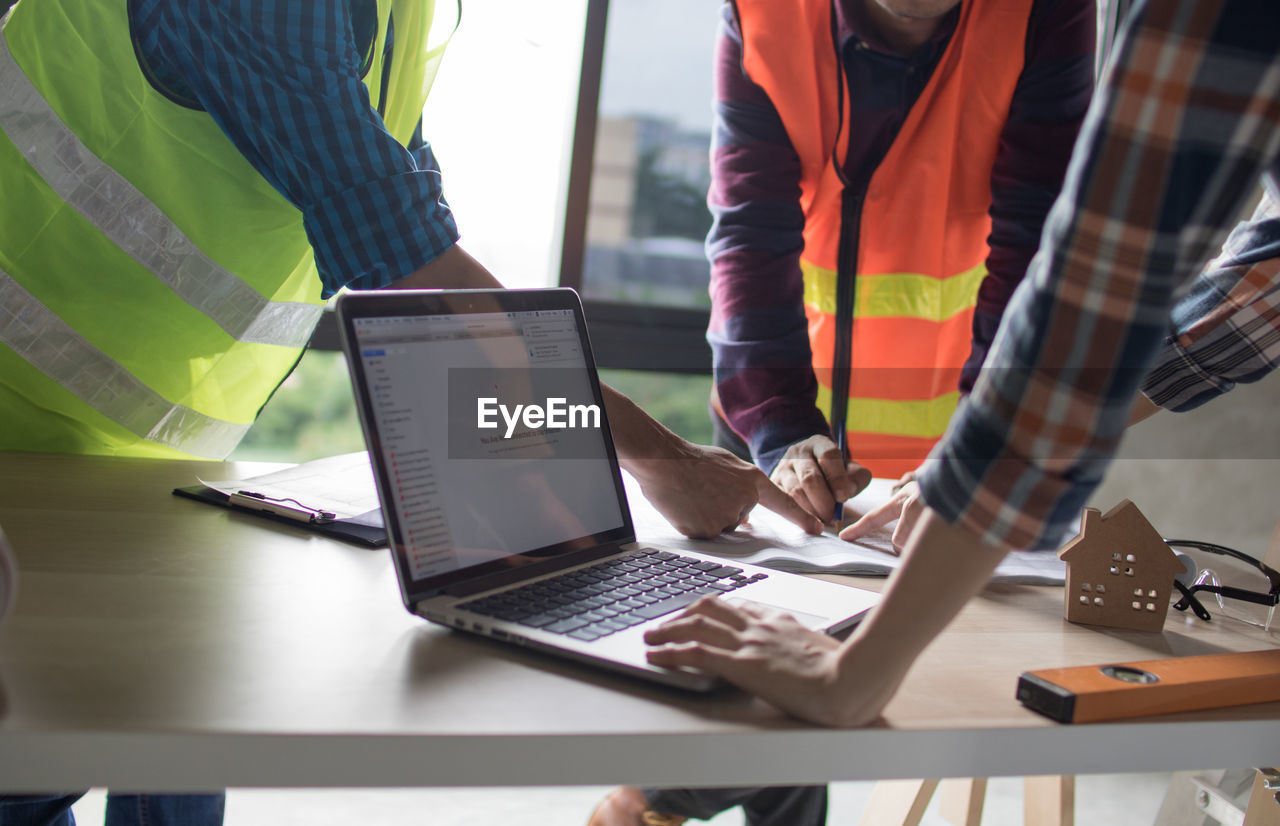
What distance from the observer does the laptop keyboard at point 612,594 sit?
643 mm

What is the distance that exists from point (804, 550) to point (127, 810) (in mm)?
855

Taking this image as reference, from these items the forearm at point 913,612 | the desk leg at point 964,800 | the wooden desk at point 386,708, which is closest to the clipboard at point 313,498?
the wooden desk at point 386,708

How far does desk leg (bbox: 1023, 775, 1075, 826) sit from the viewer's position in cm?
123

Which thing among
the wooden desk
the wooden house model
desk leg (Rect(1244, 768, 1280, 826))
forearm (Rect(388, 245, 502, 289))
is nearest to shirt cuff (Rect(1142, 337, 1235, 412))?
desk leg (Rect(1244, 768, 1280, 826))

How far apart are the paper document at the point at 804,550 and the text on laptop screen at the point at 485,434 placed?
5.0 inches

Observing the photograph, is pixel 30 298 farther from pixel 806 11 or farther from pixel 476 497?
pixel 806 11

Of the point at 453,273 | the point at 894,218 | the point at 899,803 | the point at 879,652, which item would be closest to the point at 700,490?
the point at 453,273

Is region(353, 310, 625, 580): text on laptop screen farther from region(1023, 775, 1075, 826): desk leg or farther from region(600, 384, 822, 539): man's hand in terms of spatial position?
region(1023, 775, 1075, 826): desk leg

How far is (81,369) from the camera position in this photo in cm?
112

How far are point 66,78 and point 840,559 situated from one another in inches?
41.1

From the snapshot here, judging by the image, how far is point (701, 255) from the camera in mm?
3812

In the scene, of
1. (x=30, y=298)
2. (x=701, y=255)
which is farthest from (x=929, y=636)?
(x=701, y=255)

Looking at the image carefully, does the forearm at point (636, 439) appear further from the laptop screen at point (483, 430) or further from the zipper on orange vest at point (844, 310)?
the zipper on orange vest at point (844, 310)
